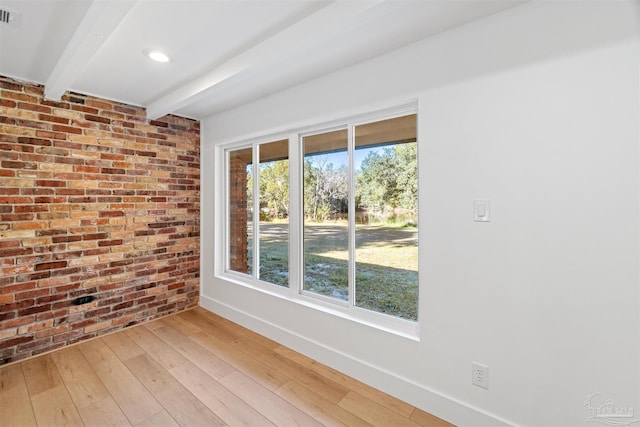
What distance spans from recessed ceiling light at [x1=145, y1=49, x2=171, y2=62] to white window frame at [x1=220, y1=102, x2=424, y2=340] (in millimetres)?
1115

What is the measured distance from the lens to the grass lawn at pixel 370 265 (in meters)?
2.14

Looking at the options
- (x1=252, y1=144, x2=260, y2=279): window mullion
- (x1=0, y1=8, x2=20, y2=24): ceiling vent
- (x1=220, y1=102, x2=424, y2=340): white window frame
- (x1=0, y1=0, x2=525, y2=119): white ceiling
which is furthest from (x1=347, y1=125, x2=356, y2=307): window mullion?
(x1=0, y1=8, x2=20, y2=24): ceiling vent

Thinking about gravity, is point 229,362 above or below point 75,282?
below

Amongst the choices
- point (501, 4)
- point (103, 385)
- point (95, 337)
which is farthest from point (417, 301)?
point (95, 337)

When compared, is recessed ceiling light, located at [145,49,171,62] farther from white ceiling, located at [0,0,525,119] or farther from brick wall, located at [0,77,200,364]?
brick wall, located at [0,77,200,364]

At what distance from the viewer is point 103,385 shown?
2.11 m

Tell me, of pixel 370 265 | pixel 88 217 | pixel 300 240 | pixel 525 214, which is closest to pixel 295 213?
pixel 300 240

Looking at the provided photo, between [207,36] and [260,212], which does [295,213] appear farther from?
[207,36]

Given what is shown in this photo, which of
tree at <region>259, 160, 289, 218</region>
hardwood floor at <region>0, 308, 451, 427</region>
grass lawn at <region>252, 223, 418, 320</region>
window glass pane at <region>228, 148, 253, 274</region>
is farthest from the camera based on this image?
window glass pane at <region>228, 148, 253, 274</region>

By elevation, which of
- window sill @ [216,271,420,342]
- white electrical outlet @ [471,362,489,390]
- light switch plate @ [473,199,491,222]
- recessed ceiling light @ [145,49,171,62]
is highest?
recessed ceiling light @ [145,49,171,62]

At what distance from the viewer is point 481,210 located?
1.67 meters

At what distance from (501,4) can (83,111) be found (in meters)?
3.53

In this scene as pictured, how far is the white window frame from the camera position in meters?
2.12

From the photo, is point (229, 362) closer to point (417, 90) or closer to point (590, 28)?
point (417, 90)
